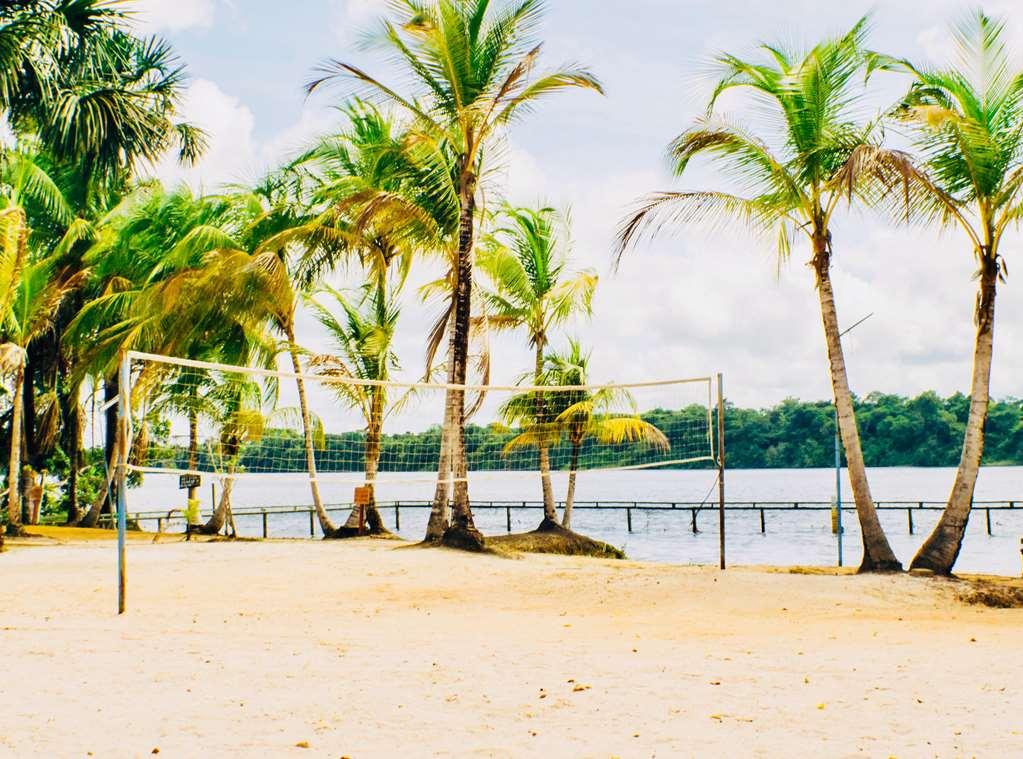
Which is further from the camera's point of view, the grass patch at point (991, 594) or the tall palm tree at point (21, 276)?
the tall palm tree at point (21, 276)

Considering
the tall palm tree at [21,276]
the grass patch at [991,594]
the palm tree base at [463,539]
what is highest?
the tall palm tree at [21,276]

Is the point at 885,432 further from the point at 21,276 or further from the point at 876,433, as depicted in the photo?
the point at 21,276

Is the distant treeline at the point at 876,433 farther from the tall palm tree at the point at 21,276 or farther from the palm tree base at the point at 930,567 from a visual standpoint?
the palm tree base at the point at 930,567

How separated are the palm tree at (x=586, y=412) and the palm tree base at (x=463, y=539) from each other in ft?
16.3

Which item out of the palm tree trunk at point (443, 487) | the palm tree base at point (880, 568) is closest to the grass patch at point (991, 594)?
the palm tree base at point (880, 568)

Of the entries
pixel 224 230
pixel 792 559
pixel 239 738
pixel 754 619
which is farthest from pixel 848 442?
pixel 792 559

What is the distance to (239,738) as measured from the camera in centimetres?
475

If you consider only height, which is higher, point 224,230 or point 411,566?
point 224,230

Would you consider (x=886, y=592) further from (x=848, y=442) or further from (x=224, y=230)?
(x=224, y=230)

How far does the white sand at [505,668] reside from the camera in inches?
185

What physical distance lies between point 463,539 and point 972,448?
708 cm

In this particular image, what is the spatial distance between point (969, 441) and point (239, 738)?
10.3m

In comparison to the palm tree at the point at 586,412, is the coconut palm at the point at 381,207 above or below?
above

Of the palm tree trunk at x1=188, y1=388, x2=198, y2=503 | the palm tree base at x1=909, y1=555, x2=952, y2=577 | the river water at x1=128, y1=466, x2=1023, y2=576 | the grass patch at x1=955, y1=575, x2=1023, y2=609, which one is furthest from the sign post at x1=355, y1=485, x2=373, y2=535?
the grass patch at x1=955, y1=575, x2=1023, y2=609
